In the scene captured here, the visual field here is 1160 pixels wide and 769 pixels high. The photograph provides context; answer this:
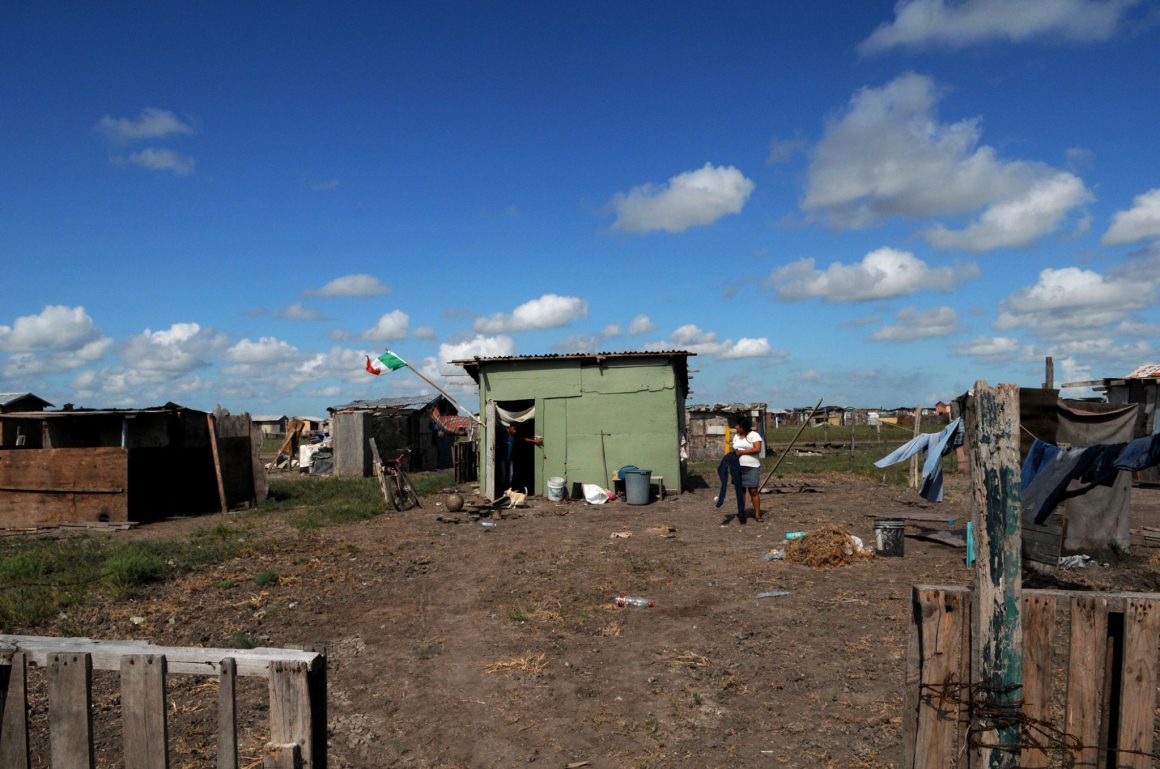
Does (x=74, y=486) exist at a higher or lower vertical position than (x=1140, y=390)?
lower

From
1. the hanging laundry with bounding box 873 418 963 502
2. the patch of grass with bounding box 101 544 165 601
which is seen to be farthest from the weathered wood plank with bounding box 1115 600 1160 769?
the patch of grass with bounding box 101 544 165 601

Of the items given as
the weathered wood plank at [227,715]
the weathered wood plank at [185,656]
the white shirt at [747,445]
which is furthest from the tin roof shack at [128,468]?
the weathered wood plank at [227,715]

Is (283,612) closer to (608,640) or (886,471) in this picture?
(608,640)

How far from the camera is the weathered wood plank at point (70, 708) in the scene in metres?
2.80

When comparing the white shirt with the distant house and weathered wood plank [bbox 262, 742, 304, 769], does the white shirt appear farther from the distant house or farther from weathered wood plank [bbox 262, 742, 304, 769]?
the distant house

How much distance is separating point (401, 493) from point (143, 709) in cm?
1545

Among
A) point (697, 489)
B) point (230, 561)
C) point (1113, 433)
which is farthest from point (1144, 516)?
point (230, 561)

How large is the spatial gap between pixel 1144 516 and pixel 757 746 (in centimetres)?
1345

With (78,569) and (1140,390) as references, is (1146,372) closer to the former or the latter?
(1140,390)

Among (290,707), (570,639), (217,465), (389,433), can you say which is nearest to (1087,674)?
(290,707)

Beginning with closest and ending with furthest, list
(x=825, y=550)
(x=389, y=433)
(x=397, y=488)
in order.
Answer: (x=825, y=550), (x=397, y=488), (x=389, y=433)

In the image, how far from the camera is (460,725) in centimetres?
541

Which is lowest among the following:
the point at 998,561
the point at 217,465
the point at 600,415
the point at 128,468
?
the point at 217,465

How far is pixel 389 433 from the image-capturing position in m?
29.0
